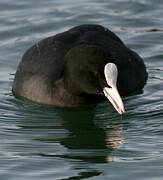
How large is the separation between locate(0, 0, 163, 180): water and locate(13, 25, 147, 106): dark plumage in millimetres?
139

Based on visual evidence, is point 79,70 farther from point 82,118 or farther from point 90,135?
point 90,135

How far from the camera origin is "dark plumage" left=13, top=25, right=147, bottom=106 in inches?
376

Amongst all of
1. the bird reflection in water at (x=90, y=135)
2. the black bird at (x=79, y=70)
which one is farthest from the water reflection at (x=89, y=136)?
the black bird at (x=79, y=70)

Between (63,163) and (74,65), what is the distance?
68.5 inches

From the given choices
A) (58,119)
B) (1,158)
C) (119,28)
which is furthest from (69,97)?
(119,28)

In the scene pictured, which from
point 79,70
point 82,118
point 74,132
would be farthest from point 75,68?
point 74,132

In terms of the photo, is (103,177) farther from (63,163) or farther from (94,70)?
(94,70)

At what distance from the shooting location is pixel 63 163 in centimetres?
823

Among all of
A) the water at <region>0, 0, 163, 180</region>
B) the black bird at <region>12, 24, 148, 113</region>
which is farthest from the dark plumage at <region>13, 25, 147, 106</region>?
the water at <region>0, 0, 163, 180</region>

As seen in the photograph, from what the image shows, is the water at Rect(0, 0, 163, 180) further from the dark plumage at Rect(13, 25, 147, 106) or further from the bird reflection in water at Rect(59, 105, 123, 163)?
the dark plumage at Rect(13, 25, 147, 106)

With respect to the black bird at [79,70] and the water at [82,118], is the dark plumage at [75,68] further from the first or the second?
the water at [82,118]

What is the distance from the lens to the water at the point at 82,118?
812 centimetres

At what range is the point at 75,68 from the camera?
9.72m

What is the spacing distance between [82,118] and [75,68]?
57 centimetres
